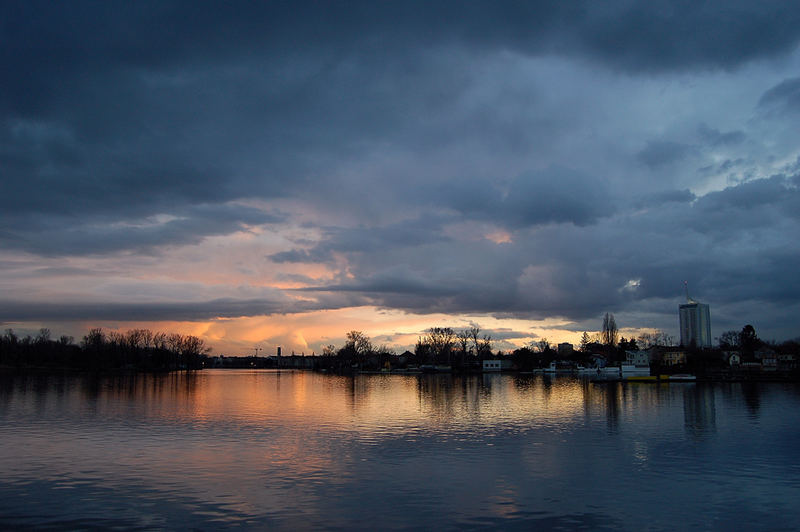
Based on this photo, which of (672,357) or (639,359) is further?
(672,357)

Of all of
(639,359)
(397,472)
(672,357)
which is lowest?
(672,357)

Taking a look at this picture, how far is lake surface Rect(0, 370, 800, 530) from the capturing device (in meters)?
18.3

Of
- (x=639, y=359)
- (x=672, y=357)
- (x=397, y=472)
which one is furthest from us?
(x=672, y=357)

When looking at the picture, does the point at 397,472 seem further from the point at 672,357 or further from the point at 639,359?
the point at 672,357

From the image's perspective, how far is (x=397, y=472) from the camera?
24844 mm

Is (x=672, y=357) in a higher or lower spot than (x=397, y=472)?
lower

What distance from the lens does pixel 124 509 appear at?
61.8 ft

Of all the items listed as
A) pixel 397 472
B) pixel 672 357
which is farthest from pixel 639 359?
pixel 397 472

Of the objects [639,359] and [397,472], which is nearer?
[397,472]

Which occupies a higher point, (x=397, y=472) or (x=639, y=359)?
(x=397, y=472)

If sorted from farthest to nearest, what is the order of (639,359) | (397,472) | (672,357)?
(672,357), (639,359), (397,472)

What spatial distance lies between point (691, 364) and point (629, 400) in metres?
116

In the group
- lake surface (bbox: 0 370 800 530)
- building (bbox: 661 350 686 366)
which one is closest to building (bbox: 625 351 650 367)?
building (bbox: 661 350 686 366)

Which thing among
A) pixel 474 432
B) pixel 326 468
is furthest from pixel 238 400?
pixel 326 468
